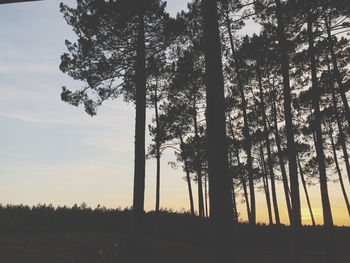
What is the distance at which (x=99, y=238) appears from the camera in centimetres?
1290

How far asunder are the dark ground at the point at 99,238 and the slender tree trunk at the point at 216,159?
6351 millimetres

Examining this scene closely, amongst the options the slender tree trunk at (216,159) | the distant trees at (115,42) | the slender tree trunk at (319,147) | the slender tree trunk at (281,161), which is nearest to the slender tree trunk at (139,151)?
the distant trees at (115,42)

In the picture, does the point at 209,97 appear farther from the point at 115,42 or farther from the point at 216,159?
the point at 115,42

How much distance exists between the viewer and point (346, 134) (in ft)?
68.5

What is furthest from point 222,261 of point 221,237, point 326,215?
point 326,215

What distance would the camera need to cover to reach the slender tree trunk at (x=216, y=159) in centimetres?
533

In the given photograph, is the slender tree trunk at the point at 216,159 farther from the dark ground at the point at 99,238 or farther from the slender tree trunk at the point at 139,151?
the dark ground at the point at 99,238

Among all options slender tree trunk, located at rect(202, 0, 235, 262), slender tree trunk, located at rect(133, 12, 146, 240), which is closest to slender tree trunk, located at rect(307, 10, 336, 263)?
slender tree trunk, located at rect(133, 12, 146, 240)

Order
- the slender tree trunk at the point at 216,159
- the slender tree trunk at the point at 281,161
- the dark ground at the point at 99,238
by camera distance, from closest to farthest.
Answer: the slender tree trunk at the point at 216,159 → the dark ground at the point at 99,238 → the slender tree trunk at the point at 281,161

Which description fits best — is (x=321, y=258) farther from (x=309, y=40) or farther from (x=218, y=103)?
(x=218, y=103)

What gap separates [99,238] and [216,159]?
9.06 metres

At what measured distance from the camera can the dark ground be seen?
426 inches

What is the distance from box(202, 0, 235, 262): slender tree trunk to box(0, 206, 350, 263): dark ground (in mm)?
6351

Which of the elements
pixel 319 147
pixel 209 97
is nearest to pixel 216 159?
pixel 209 97
